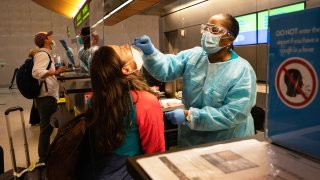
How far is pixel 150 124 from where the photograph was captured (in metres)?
1.36

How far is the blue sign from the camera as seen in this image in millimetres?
571

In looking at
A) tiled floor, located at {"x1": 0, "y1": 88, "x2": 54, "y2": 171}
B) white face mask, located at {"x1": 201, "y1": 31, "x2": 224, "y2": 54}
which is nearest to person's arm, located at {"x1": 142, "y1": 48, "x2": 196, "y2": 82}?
white face mask, located at {"x1": 201, "y1": 31, "x2": 224, "y2": 54}

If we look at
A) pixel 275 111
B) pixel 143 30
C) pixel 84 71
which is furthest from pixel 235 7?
pixel 143 30

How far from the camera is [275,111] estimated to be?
0.67m

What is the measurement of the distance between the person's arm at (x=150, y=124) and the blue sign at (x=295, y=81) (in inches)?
29.0

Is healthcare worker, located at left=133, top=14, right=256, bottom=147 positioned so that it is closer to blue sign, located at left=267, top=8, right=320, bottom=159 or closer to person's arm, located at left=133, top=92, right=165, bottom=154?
person's arm, located at left=133, top=92, right=165, bottom=154

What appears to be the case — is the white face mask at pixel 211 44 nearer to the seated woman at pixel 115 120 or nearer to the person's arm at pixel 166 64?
the person's arm at pixel 166 64

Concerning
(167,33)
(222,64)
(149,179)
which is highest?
(167,33)

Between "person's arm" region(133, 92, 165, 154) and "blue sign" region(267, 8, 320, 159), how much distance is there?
737mm

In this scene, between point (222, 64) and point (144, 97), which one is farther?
point (222, 64)

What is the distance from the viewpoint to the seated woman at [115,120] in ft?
4.33

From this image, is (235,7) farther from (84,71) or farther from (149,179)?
(149,179)

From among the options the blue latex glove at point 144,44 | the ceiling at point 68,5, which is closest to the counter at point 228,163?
the blue latex glove at point 144,44

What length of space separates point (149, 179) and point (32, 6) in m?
12.3
